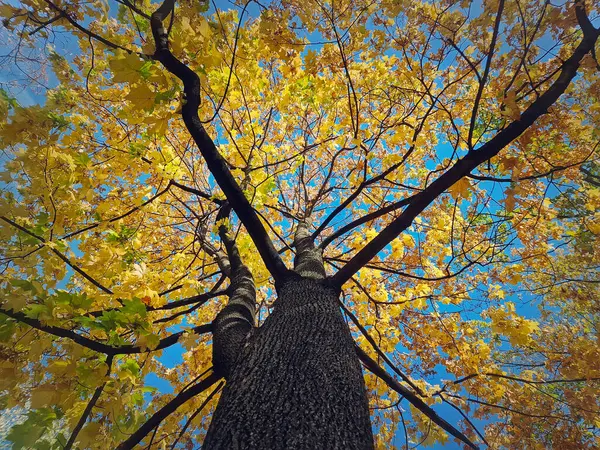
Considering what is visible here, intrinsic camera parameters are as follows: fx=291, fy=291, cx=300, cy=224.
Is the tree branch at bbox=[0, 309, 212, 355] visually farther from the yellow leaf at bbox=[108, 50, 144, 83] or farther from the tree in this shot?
the yellow leaf at bbox=[108, 50, 144, 83]

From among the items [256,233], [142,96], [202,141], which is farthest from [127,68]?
[256,233]

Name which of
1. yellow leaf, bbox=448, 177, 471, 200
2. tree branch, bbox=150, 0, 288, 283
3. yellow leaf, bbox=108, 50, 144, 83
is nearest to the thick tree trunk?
tree branch, bbox=150, 0, 288, 283

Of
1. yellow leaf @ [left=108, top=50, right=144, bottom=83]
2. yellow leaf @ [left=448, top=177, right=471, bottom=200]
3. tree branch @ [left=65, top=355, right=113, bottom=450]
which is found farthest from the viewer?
yellow leaf @ [left=448, top=177, right=471, bottom=200]

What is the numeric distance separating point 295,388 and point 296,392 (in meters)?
0.02

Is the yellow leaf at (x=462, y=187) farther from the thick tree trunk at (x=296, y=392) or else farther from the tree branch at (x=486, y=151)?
the thick tree trunk at (x=296, y=392)

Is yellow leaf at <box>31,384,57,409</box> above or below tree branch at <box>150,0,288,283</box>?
below

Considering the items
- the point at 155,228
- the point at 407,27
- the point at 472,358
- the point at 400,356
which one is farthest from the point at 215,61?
the point at 400,356

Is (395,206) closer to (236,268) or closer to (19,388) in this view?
(236,268)

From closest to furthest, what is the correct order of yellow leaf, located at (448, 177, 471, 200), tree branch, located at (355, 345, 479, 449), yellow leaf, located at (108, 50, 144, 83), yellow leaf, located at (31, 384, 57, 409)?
yellow leaf, located at (108, 50, 144, 83)
yellow leaf, located at (31, 384, 57, 409)
yellow leaf, located at (448, 177, 471, 200)
tree branch, located at (355, 345, 479, 449)

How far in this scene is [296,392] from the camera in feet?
3.83

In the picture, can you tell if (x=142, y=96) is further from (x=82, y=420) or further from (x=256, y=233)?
(x=82, y=420)

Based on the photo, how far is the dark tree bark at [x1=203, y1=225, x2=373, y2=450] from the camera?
101 cm

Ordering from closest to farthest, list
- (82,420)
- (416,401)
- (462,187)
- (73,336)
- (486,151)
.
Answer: (73,336)
(82,420)
(486,151)
(462,187)
(416,401)

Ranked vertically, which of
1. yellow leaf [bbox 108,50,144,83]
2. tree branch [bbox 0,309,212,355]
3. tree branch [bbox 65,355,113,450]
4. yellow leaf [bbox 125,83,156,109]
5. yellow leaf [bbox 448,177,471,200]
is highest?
yellow leaf [bbox 448,177,471,200]
